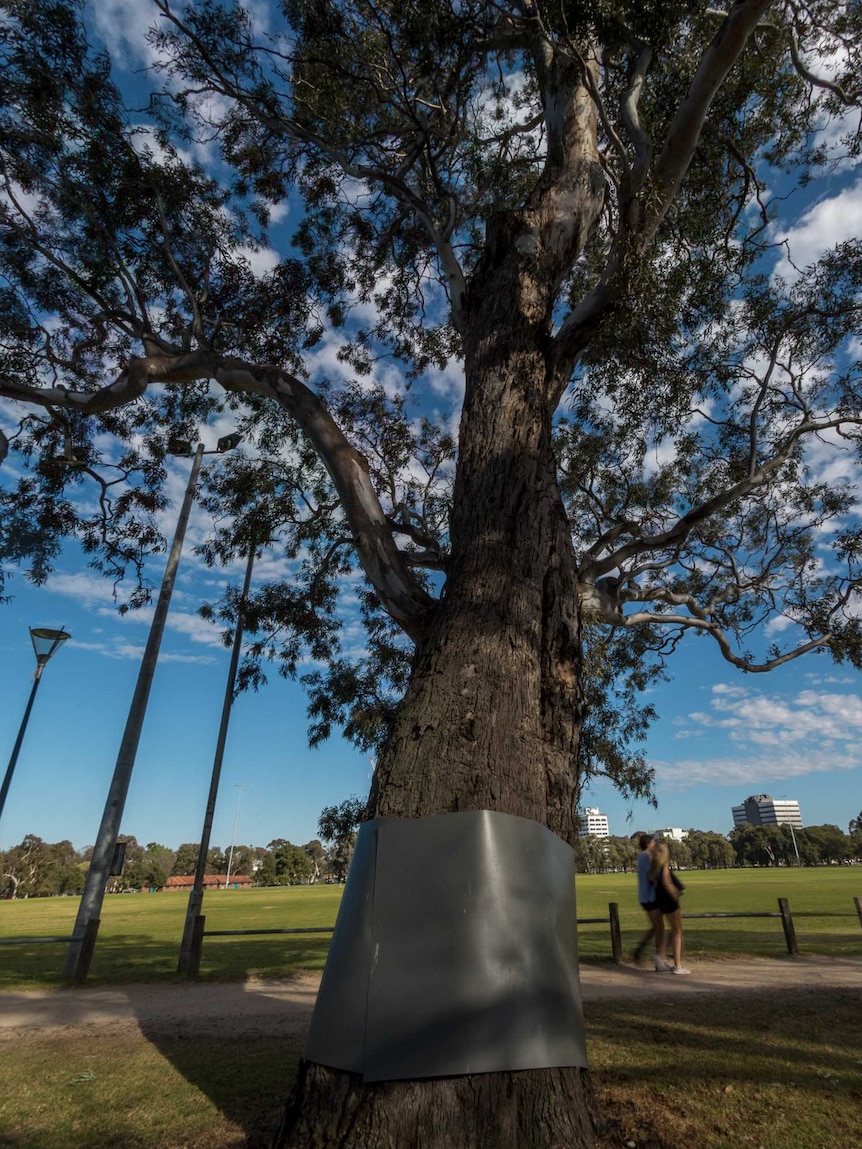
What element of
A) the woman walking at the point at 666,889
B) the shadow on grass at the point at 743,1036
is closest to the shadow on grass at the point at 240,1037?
the shadow on grass at the point at 743,1036

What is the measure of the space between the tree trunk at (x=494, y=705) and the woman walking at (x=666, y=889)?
223 inches

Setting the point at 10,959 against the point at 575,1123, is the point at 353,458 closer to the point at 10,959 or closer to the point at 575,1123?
the point at 575,1123

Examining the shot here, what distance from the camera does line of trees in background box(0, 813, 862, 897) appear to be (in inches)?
3147

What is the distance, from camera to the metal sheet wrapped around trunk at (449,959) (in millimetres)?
2584

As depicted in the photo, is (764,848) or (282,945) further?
(764,848)

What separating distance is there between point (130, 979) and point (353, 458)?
8611 mm

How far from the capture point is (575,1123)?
2.65 meters

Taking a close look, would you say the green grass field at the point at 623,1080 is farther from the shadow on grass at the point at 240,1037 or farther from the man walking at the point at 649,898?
the man walking at the point at 649,898

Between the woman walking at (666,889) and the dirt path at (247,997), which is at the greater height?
the woman walking at (666,889)

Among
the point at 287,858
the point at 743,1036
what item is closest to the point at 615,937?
the point at 743,1036

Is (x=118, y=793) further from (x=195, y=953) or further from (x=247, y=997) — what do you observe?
(x=247, y=997)

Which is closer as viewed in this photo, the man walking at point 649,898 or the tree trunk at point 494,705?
the tree trunk at point 494,705

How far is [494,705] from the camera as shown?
3.38 metres

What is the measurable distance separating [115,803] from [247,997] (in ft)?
13.4
